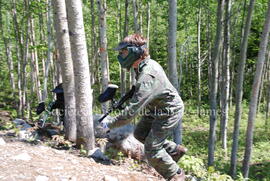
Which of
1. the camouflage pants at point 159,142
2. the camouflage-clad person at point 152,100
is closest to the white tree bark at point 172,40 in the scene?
the camouflage-clad person at point 152,100

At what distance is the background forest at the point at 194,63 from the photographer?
870 centimetres

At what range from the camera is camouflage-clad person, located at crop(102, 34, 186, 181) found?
3164mm

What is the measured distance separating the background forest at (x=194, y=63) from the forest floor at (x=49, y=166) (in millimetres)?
1677

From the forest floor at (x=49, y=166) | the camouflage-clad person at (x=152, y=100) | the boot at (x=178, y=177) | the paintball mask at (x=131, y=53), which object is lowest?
the boot at (x=178, y=177)

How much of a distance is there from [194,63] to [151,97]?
27.0m

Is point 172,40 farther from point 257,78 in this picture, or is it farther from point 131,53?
point 131,53

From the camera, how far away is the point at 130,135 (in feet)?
19.6

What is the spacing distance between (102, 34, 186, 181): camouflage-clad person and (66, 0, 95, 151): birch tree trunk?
48.7 inches

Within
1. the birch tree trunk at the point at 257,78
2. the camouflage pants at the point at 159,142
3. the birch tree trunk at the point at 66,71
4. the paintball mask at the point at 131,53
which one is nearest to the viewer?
the paintball mask at the point at 131,53

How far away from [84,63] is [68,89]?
0.83m

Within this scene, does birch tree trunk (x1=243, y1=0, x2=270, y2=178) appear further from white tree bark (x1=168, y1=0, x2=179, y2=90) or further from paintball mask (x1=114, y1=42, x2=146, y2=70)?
paintball mask (x1=114, y1=42, x2=146, y2=70)

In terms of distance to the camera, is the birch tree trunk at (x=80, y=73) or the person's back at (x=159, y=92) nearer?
the person's back at (x=159, y=92)

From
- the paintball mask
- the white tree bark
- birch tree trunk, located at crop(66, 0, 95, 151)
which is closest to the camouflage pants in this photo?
the paintball mask

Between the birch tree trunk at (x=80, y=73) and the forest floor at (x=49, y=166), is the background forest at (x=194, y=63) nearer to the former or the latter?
the birch tree trunk at (x=80, y=73)
